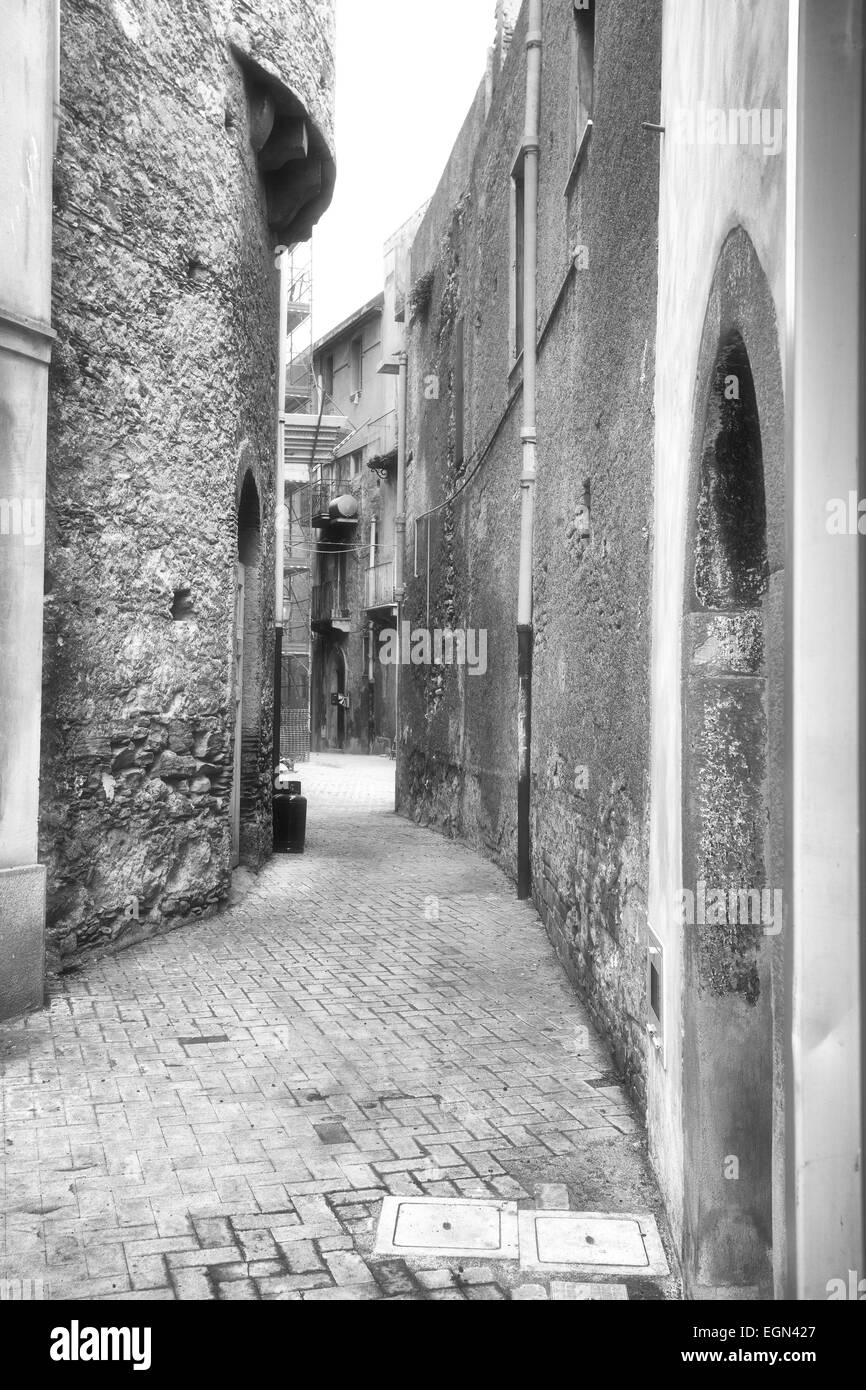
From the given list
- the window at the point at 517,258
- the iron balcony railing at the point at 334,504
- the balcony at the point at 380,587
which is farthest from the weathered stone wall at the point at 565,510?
the iron balcony railing at the point at 334,504

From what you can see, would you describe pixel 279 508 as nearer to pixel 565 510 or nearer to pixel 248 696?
pixel 248 696

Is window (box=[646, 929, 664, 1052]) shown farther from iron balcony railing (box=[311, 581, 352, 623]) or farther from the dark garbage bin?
iron balcony railing (box=[311, 581, 352, 623])

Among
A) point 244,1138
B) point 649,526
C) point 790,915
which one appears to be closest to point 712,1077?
point 790,915

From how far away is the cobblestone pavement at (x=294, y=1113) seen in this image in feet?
10.3

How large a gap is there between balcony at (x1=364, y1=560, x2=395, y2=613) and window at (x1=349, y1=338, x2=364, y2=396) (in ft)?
17.4

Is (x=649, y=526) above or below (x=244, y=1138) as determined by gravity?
above

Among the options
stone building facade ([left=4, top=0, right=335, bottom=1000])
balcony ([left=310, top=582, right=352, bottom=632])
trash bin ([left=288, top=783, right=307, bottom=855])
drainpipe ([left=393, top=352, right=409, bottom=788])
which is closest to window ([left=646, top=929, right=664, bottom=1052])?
stone building facade ([left=4, top=0, right=335, bottom=1000])

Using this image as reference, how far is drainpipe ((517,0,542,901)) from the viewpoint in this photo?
870 cm

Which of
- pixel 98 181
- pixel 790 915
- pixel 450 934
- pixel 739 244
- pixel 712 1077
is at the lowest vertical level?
pixel 450 934

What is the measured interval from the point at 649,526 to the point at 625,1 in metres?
2.76

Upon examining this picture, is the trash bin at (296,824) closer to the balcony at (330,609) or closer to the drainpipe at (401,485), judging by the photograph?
the drainpipe at (401,485)

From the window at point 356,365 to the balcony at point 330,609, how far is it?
578 centimetres

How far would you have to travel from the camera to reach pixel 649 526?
433 cm
